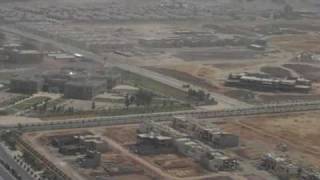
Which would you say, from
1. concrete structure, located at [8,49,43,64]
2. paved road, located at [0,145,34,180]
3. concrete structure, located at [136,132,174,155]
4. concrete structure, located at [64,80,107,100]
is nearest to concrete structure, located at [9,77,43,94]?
concrete structure, located at [64,80,107,100]

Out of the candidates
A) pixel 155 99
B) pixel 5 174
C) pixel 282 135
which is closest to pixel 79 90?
pixel 155 99

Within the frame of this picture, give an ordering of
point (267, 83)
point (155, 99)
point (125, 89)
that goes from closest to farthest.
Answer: point (155, 99) → point (125, 89) → point (267, 83)

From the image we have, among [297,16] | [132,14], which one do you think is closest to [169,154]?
[132,14]

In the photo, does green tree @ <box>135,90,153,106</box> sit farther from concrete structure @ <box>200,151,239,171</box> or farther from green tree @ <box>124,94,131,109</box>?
concrete structure @ <box>200,151,239,171</box>

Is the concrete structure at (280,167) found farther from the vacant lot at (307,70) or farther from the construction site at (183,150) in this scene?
the vacant lot at (307,70)

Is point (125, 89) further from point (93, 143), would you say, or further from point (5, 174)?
point (5, 174)

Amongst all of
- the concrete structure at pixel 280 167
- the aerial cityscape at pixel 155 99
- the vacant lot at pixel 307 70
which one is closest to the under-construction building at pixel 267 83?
the aerial cityscape at pixel 155 99
